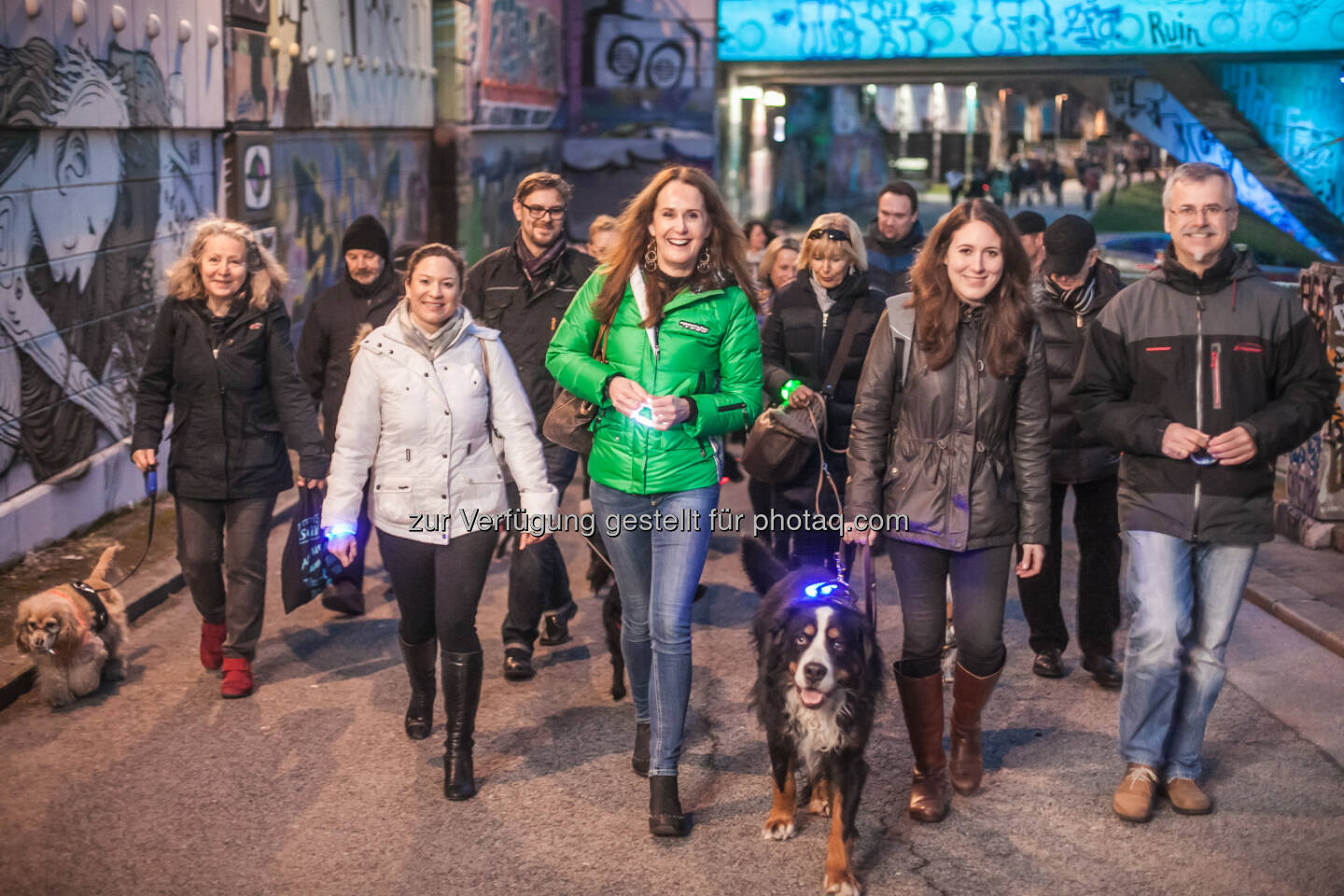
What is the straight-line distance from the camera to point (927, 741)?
519 cm

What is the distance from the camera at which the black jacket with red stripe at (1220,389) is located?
16.3 ft

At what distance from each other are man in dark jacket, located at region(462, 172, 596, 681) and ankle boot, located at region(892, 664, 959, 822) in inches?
86.3

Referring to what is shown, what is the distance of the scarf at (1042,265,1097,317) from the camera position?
6.46 metres

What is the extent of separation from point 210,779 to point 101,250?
5.70 metres

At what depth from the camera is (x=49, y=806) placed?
17.1ft

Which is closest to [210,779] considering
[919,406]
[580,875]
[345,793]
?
[345,793]

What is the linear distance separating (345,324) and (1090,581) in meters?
4.15

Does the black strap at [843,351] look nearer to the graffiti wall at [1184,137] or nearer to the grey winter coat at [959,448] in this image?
the grey winter coat at [959,448]

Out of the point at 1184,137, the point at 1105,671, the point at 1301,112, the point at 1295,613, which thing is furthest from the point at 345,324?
the point at 1184,137

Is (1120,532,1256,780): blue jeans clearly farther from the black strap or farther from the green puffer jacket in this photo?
Result: the black strap

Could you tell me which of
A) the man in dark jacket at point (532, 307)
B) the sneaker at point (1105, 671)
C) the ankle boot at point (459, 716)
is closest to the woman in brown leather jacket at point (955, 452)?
the ankle boot at point (459, 716)

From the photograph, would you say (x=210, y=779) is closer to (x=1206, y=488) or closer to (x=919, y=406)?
(x=919, y=406)

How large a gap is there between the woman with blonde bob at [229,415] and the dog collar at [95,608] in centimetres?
40

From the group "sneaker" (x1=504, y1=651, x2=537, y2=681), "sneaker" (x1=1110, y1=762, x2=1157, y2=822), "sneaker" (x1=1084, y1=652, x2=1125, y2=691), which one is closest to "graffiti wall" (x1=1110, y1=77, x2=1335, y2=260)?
"sneaker" (x1=1084, y1=652, x2=1125, y2=691)
